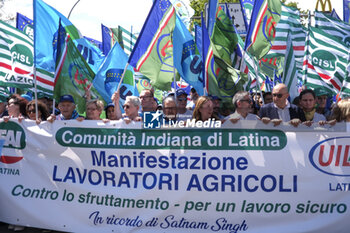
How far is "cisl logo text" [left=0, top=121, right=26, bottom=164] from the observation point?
548cm

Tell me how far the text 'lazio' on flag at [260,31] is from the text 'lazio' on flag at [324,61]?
0.78 m

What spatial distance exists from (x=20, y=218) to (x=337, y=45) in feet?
18.2

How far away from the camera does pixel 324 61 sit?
7.11 metres

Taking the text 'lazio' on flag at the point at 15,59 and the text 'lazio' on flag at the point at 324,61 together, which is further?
the text 'lazio' on flag at the point at 15,59

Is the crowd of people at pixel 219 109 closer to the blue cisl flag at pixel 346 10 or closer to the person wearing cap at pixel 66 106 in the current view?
Answer: the person wearing cap at pixel 66 106

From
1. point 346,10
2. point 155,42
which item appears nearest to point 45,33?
point 155,42

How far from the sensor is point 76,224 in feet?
16.7

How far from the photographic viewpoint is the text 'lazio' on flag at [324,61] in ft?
23.1

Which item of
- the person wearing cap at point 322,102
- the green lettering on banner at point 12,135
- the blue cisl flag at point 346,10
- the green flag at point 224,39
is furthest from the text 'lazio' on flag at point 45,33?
the blue cisl flag at point 346,10

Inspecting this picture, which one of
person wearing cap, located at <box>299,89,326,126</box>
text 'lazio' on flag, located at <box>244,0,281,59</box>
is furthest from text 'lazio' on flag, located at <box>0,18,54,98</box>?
person wearing cap, located at <box>299,89,326,126</box>

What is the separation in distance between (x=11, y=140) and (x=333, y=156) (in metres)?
3.96

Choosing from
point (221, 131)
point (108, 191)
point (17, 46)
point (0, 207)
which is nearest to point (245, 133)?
point (221, 131)

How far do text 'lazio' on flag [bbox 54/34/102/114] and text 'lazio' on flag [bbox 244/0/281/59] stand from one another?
255cm

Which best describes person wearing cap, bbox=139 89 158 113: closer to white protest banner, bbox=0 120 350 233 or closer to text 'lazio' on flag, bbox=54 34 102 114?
text 'lazio' on flag, bbox=54 34 102 114
